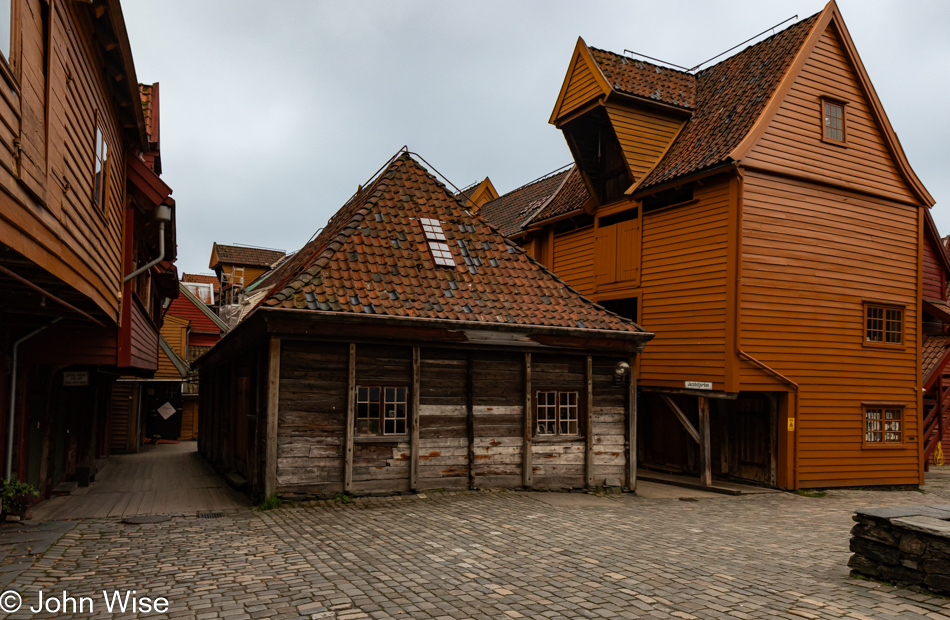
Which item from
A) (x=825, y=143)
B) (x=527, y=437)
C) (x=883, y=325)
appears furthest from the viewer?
(x=883, y=325)

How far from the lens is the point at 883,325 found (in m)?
17.5

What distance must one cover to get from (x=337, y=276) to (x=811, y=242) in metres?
11.4

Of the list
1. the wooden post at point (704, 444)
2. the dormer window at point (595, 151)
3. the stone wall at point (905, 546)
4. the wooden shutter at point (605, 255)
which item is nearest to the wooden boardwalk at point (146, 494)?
the stone wall at point (905, 546)

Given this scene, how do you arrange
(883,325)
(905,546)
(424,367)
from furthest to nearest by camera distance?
(883,325)
(424,367)
(905,546)

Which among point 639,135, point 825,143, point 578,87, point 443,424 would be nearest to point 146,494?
point 443,424

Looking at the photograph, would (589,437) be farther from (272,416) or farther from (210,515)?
(210,515)

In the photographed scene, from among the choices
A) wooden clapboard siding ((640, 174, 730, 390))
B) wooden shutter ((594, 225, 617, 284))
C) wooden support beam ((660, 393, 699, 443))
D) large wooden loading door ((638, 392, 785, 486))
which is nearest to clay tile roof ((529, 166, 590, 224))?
wooden shutter ((594, 225, 617, 284))

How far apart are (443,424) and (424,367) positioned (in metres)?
1.03

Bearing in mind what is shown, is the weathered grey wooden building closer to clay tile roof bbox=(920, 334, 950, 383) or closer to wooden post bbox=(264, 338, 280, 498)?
wooden post bbox=(264, 338, 280, 498)

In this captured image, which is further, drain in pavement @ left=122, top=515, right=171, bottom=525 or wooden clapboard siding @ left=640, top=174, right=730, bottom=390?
wooden clapboard siding @ left=640, top=174, right=730, bottom=390

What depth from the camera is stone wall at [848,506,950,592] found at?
20.2ft

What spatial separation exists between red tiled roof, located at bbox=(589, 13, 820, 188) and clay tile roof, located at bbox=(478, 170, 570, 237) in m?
4.77

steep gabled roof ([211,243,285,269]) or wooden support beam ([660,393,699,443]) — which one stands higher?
steep gabled roof ([211,243,285,269])

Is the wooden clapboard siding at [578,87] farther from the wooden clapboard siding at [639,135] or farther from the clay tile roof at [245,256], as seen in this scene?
the clay tile roof at [245,256]
